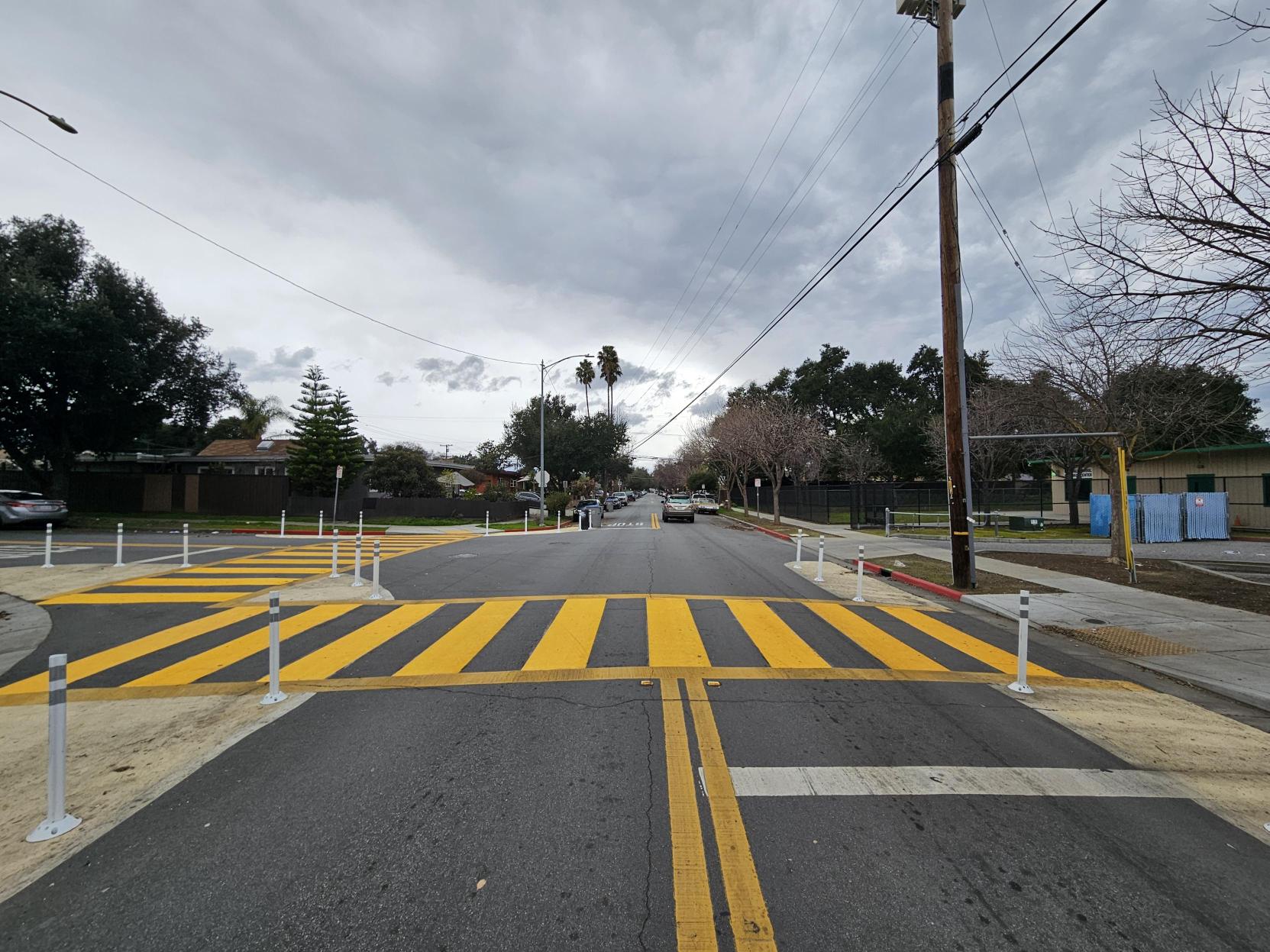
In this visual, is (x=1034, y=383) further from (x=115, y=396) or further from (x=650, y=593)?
(x=115, y=396)

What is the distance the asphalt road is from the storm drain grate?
165 centimetres

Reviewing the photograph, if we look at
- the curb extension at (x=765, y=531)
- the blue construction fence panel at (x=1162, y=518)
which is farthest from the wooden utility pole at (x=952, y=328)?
the blue construction fence panel at (x=1162, y=518)

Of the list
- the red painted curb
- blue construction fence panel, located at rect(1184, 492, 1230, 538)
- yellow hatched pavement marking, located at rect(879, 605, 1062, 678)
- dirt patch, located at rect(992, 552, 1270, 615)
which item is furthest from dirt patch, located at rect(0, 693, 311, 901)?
blue construction fence panel, located at rect(1184, 492, 1230, 538)

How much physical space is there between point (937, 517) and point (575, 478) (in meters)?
37.4

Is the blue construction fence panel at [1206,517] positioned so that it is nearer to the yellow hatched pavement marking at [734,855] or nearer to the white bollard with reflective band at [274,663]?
the yellow hatched pavement marking at [734,855]

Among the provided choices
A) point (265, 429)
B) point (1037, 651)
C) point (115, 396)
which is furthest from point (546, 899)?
point (265, 429)

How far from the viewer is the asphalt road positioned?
266 centimetres

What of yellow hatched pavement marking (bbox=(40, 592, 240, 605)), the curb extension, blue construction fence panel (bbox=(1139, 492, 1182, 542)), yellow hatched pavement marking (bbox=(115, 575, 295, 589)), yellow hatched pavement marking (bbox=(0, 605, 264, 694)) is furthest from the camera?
the curb extension

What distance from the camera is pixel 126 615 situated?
8.80 m

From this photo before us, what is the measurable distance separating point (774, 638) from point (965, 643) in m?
2.45

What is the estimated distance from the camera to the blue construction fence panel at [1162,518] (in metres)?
21.6

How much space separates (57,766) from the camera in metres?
3.43

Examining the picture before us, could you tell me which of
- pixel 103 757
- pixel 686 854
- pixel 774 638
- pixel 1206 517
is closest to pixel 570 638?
pixel 774 638

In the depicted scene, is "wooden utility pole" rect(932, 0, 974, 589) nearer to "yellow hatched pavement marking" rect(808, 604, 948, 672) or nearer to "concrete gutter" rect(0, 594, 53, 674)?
"yellow hatched pavement marking" rect(808, 604, 948, 672)
